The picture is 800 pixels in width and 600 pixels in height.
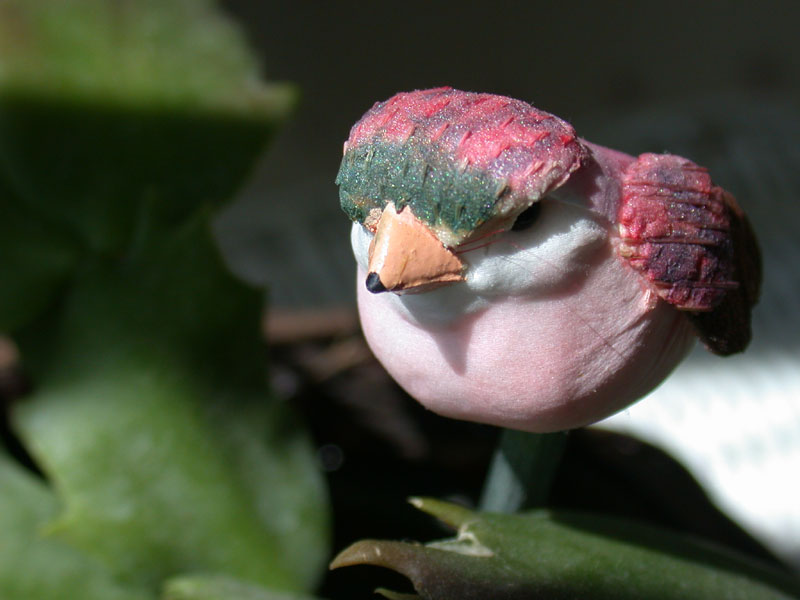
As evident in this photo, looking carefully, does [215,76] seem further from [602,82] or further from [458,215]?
[602,82]

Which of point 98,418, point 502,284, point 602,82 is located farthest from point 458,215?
point 602,82

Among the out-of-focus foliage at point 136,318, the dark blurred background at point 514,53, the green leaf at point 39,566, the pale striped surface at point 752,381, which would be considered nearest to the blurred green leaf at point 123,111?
the out-of-focus foliage at point 136,318

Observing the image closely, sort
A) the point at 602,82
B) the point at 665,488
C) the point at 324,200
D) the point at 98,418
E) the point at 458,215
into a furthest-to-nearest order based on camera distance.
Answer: the point at 602,82 < the point at 324,200 < the point at 665,488 < the point at 98,418 < the point at 458,215

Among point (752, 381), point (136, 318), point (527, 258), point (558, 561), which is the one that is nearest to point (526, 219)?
point (527, 258)

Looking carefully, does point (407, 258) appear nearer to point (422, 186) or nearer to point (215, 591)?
point (422, 186)

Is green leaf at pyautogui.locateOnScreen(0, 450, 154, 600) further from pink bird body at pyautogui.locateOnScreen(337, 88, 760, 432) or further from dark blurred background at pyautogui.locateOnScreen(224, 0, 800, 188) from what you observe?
dark blurred background at pyautogui.locateOnScreen(224, 0, 800, 188)

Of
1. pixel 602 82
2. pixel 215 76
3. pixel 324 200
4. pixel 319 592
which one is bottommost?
pixel 319 592

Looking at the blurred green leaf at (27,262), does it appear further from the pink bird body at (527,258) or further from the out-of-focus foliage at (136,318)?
the pink bird body at (527,258)
